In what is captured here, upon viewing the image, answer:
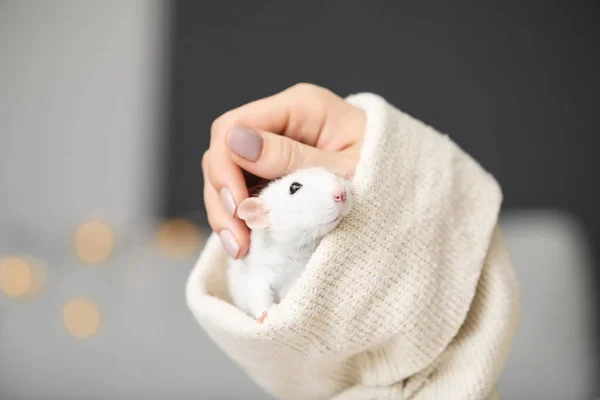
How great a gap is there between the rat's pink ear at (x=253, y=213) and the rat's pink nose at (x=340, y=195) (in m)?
0.10

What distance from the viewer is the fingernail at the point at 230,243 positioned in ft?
2.34

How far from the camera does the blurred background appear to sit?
1482mm

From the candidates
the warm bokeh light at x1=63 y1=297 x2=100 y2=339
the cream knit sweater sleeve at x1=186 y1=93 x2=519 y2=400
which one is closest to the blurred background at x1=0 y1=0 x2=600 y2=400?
the warm bokeh light at x1=63 y1=297 x2=100 y2=339

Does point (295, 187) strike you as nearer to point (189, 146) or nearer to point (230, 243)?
point (230, 243)

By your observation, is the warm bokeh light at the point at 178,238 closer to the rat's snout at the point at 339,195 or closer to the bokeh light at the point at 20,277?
the bokeh light at the point at 20,277

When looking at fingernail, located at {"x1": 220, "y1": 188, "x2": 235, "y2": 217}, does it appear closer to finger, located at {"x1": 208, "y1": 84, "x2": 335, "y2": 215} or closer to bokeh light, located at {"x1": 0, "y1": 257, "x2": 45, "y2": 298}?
finger, located at {"x1": 208, "y1": 84, "x2": 335, "y2": 215}

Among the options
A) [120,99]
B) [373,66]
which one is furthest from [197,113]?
[373,66]

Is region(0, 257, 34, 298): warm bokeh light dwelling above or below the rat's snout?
below

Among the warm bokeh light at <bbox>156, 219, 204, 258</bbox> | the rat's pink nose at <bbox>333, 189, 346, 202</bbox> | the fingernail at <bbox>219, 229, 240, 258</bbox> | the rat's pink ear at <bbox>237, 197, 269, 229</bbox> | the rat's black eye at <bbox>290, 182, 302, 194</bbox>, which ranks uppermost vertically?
the rat's pink nose at <bbox>333, 189, 346, 202</bbox>

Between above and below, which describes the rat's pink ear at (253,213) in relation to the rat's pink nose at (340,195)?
below

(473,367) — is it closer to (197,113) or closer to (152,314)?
(152,314)

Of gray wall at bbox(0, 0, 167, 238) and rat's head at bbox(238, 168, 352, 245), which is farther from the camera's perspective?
gray wall at bbox(0, 0, 167, 238)

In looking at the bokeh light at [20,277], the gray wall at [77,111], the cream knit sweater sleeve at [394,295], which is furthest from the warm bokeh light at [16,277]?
the cream knit sweater sleeve at [394,295]

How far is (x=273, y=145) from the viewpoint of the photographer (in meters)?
0.69
